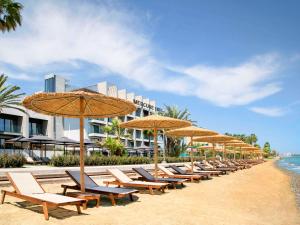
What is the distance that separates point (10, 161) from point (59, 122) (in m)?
26.7

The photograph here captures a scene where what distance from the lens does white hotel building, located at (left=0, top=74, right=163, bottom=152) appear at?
36000 mm

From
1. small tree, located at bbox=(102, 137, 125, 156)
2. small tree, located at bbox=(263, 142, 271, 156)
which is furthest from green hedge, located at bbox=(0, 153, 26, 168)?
small tree, located at bbox=(263, 142, 271, 156)

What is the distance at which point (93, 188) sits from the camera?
26.7 ft

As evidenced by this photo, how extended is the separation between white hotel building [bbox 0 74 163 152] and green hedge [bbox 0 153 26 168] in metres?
16.8

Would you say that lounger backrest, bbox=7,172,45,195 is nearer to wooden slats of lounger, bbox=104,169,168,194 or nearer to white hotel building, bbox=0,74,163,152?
wooden slats of lounger, bbox=104,169,168,194

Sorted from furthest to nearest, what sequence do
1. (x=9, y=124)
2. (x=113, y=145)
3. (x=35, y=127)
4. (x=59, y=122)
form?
(x=59, y=122) < (x=35, y=127) < (x=9, y=124) < (x=113, y=145)

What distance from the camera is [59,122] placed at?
4512 cm

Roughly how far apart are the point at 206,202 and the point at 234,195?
2.05m

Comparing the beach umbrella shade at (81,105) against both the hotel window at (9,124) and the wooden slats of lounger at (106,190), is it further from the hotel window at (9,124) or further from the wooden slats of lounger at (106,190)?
the hotel window at (9,124)

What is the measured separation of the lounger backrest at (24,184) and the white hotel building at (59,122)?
29369 mm

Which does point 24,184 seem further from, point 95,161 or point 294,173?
point 294,173

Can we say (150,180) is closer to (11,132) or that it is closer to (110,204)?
(110,204)

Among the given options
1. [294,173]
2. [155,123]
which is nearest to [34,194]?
[155,123]

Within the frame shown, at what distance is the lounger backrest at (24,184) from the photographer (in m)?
7.12
